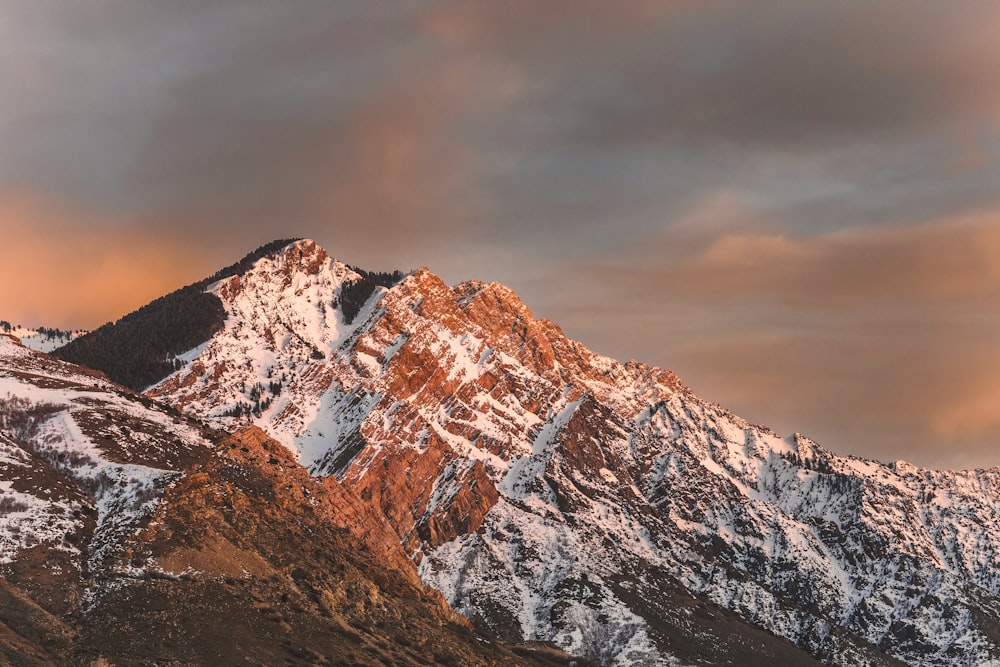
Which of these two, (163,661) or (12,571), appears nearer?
(163,661)

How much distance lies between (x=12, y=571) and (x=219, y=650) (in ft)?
123

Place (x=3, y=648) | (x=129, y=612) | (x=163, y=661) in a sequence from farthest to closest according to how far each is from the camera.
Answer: (x=129, y=612) < (x=163, y=661) < (x=3, y=648)

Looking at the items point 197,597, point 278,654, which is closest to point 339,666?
point 278,654

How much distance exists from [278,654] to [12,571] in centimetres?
4538

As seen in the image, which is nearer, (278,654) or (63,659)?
(63,659)

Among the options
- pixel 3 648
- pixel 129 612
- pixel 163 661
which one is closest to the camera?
pixel 3 648

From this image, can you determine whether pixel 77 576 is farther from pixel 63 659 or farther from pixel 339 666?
pixel 339 666

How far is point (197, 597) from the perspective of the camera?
199 m

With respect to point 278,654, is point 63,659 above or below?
below

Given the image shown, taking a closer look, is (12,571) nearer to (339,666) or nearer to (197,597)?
(197,597)

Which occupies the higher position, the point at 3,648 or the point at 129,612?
the point at 129,612

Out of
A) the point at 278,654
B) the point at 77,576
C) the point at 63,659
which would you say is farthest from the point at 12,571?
the point at 278,654

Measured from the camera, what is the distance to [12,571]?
629ft

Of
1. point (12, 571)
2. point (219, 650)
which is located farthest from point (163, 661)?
point (12, 571)
